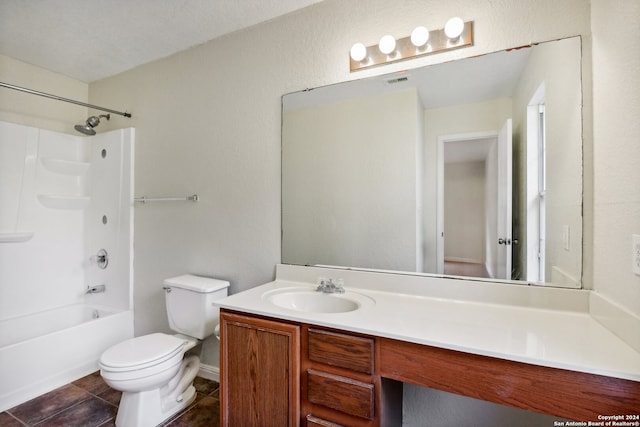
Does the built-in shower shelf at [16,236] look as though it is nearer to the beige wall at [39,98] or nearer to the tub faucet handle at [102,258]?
the tub faucet handle at [102,258]

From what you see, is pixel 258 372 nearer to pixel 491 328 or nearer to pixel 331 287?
pixel 331 287

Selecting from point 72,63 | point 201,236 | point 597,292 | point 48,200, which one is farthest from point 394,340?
point 72,63

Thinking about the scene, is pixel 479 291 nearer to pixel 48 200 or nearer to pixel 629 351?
pixel 629 351

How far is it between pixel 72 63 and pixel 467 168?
10.5 feet

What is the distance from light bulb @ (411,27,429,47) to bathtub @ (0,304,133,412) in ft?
9.45

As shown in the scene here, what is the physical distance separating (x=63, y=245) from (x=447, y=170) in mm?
3184

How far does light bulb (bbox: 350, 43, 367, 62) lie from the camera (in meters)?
1.64

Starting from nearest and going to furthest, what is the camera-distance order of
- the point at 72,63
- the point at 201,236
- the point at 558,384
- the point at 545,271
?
the point at 558,384 → the point at 545,271 → the point at 201,236 → the point at 72,63

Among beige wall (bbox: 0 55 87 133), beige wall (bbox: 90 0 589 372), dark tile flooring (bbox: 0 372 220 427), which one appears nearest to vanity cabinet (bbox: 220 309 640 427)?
dark tile flooring (bbox: 0 372 220 427)

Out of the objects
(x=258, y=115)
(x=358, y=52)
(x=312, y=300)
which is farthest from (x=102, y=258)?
(x=358, y=52)

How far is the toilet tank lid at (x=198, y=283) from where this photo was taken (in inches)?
77.2

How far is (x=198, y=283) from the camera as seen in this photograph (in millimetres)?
2035

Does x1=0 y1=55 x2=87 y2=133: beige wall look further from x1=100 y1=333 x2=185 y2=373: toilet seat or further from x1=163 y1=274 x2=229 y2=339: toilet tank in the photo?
x1=100 y1=333 x2=185 y2=373: toilet seat

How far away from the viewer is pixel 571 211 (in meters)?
1.29
